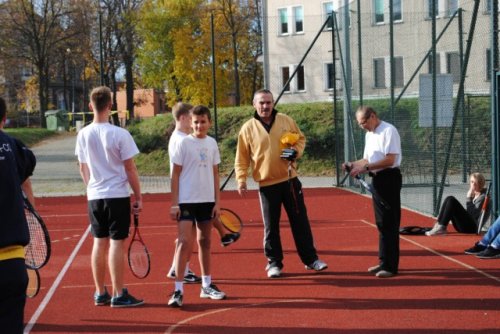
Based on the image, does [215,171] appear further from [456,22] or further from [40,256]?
[456,22]

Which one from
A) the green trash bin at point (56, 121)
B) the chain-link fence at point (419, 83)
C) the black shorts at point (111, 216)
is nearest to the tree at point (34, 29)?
the green trash bin at point (56, 121)

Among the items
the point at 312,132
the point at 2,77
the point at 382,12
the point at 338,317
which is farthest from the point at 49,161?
the point at 2,77

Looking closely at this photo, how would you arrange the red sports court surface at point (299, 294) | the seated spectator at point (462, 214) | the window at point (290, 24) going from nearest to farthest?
the red sports court surface at point (299, 294)
the seated spectator at point (462, 214)
the window at point (290, 24)

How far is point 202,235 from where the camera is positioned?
6973mm

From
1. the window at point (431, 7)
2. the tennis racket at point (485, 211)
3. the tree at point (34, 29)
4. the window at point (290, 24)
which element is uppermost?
the tree at point (34, 29)

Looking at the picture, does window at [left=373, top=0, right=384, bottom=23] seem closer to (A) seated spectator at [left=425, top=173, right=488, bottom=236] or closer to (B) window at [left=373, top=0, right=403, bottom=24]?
(B) window at [left=373, top=0, right=403, bottom=24]

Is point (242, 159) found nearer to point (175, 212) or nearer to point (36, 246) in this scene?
point (175, 212)

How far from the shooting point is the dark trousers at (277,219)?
26.6 feet

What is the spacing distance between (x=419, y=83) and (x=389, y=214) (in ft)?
18.6

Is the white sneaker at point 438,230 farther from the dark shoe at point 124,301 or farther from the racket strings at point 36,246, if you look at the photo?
the racket strings at point 36,246

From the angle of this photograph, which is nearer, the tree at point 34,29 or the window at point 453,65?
the window at point 453,65

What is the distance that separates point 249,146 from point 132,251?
66.1 inches

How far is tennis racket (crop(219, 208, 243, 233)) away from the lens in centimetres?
997

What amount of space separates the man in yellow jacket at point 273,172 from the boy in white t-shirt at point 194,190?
1046mm
